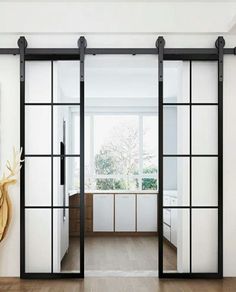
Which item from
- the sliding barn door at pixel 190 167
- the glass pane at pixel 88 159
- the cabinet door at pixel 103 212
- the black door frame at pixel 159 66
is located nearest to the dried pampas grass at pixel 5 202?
the black door frame at pixel 159 66

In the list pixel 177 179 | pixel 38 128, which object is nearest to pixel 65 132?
pixel 38 128

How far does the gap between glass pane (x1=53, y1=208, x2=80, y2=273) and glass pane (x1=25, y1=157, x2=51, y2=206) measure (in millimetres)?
206

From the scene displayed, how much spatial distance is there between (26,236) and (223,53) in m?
2.96

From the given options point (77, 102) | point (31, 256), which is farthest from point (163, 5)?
point (31, 256)

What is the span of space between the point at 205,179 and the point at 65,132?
65.9 inches

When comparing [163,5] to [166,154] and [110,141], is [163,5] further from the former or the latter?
[110,141]

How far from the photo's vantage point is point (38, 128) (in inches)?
194

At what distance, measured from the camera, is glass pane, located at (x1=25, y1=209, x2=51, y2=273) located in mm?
4863

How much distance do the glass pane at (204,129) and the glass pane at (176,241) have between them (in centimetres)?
74

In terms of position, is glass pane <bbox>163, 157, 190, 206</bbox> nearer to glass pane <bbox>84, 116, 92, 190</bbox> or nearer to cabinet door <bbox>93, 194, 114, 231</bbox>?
cabinet door <bbox>93, 194, 114, 231</bbox>

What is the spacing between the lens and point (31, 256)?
4.86 meters

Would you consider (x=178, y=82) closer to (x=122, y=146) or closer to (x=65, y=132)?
(x=65, y=132)

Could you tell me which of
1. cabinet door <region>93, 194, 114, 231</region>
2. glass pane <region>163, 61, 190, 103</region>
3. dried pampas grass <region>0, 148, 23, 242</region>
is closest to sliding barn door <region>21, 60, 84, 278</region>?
dried pampas grass <region>0, 148, 23, 242</region>

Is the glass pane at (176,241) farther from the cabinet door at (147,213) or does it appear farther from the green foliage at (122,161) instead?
the green foliage at (122,161)
